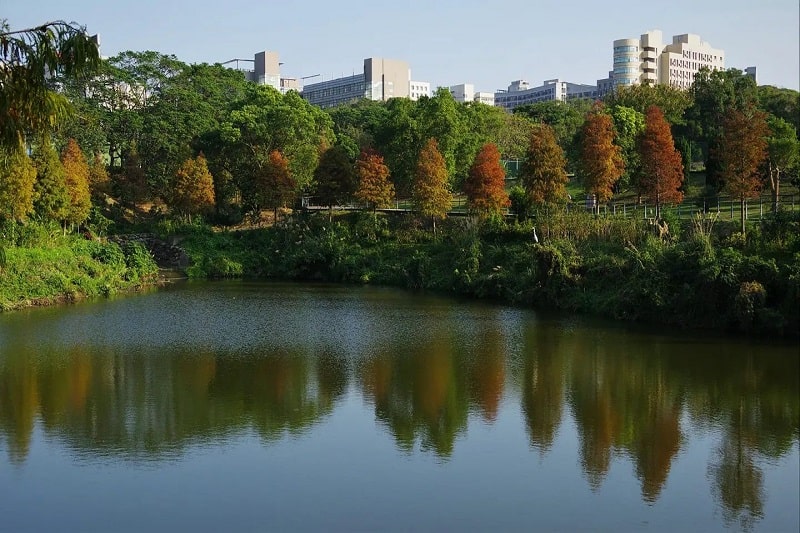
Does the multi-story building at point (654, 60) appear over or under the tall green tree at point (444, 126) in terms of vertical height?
over

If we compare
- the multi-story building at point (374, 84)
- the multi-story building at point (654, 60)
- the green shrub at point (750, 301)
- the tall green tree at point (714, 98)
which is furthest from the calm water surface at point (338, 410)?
the multi-story building at point (374, 84)

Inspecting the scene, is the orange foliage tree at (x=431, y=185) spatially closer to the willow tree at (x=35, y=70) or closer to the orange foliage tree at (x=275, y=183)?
the orange foliage tree at (x=275, y=183)

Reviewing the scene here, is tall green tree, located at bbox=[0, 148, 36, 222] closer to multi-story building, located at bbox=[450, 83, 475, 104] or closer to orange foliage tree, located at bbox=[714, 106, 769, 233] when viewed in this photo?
orange foliage tree, located at bbox=[714, 106, 769, 233]

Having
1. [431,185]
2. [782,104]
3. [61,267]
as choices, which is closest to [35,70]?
[61,267]

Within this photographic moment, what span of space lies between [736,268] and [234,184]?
2633 centimetres

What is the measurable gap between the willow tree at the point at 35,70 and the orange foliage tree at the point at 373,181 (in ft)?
93.7

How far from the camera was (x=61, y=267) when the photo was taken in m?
28.5

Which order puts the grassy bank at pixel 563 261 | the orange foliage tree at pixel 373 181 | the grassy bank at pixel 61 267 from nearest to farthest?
the grassy bank at pixel 563 261
the grassy bank at pixel 61 267
the orange foliage tree at pixel 373 181

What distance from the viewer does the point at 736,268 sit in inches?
759

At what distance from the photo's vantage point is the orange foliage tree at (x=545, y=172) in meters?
30.8

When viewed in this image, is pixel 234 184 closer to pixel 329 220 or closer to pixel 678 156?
pixel 329 220

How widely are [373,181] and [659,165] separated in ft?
38.5

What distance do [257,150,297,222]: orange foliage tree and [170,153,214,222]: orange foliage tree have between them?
7.53 ft

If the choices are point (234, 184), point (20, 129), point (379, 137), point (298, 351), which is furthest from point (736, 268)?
point (234, 184)
